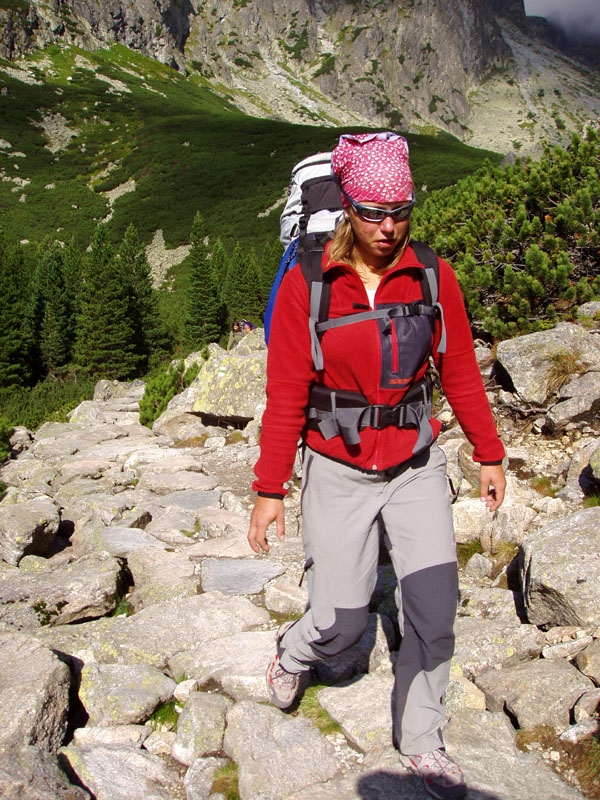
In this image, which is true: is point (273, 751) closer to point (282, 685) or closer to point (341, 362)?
point (282, 685)

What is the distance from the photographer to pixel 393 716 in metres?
2.56

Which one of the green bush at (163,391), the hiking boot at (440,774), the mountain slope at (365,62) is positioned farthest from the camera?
the mountain slope at (365,62)

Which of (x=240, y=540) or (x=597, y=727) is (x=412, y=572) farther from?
(x=240, y=540)

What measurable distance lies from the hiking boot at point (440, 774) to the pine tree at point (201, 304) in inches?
1314

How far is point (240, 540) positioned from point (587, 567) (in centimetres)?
293

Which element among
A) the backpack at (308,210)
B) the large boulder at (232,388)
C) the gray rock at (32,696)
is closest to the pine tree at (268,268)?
the large boulder at (232,388)

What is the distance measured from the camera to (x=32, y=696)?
2.77m

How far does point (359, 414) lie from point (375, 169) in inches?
35.4

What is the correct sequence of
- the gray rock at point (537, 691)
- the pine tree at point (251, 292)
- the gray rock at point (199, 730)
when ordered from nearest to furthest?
the gray rock at point (537, 691), the gray rock at point (199, 730), the pine tree at point (251, 292)

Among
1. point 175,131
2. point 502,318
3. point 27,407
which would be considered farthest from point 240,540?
point 175,131

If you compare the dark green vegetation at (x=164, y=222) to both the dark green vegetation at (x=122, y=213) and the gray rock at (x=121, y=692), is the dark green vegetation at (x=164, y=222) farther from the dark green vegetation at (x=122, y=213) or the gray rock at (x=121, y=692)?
the gray rock at (x=121, y=692)

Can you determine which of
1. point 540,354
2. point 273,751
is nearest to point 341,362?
point 273,751

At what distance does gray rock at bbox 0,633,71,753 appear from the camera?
264 cm

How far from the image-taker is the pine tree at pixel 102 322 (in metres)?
32.0
